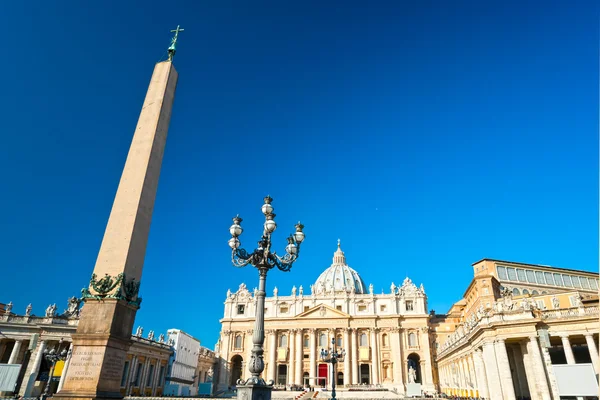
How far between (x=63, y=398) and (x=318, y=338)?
68.3 meters

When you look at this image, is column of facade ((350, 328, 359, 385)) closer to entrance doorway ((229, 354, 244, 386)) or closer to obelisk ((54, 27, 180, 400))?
entrance doorway ((229, 354, 244, 386))

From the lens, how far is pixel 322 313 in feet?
240

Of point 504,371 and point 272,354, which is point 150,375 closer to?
point 272,354

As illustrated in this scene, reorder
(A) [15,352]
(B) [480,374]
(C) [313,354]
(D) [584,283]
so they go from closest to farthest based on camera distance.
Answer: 1. (B) [480,374]
2. (A) [15,352]
3. (D) [584,283]
4. (C) [313,354]

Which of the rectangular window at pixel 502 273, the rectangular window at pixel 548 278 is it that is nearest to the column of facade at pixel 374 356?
the rectangular window at pixel 502 273

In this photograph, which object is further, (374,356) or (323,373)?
(374,356)

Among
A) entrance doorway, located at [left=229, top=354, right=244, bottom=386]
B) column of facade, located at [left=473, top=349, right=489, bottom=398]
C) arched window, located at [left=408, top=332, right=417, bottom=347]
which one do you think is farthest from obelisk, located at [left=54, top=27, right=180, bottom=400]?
entrance doorway, located at [left=229, top=354, right=244, bottom=386]

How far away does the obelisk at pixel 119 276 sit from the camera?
29.3 ft

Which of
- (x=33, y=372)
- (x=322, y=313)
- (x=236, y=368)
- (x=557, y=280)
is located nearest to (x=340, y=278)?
(x=322, y=313)

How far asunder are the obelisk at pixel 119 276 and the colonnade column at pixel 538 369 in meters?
26.1

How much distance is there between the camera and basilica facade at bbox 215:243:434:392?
6931 centimetres

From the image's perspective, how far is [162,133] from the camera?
12.2m

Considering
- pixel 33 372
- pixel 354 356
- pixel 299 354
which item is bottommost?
pixel 33 372

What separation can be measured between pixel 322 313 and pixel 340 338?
18.5 feet
